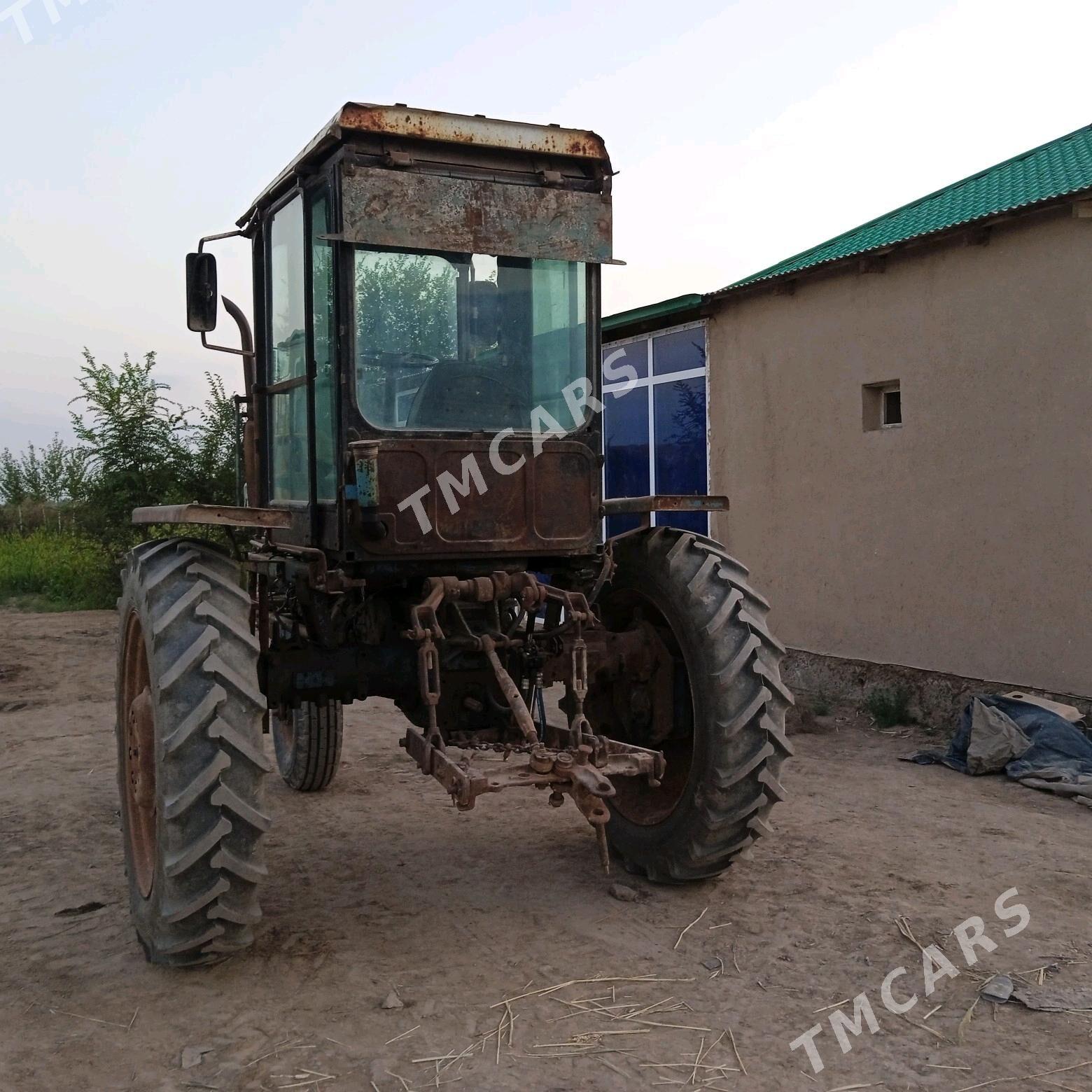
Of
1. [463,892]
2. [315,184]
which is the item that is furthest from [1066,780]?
[315,184]

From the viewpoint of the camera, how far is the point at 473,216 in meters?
4.16

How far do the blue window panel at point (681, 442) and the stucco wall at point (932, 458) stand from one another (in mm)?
374

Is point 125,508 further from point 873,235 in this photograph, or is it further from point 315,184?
point 315,184

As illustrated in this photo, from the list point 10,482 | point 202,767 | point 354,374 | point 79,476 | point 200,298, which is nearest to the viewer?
point 202,767

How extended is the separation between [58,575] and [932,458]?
1396cm

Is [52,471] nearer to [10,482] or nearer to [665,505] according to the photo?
[10,482]

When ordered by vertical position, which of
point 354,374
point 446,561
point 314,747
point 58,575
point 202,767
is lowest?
point 314,747

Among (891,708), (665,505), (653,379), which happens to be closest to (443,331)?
(665,505)

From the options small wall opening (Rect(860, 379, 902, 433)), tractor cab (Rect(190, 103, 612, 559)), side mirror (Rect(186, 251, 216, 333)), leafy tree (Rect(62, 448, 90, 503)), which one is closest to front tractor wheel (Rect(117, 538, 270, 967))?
tractor cab (Rect(190, 103, 612, 559))

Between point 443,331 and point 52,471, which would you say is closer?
point 443,331

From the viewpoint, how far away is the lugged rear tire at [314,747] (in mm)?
5977

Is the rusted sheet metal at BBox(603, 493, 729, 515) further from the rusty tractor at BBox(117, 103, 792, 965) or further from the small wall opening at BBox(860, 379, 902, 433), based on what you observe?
the small wall opening at BBox(860, 379, 902, 433)

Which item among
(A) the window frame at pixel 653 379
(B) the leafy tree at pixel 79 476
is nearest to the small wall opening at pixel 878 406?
(A) the window frame at pixel 653 379

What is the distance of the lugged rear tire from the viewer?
5.98 m
